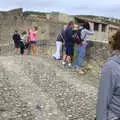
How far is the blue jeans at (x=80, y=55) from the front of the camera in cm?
1595

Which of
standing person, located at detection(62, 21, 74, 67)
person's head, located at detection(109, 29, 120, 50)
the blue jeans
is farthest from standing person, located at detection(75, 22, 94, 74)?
person's head, located at detection(109, 29, 120, 50)

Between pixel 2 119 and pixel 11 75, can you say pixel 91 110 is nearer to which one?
pixel 2 119

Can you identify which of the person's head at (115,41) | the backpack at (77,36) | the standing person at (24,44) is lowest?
the standing person at (24,44)

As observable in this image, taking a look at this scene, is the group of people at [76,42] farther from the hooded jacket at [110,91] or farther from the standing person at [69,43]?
the hooded jacket at [110,91]

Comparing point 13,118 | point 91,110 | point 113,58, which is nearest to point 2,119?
point 13,118

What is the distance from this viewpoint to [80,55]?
1606cm

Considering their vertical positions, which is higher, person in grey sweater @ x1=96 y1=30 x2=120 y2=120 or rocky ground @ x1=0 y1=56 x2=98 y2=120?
person in grey sweater @ x1=96 y1=30 x2=120 y2=120

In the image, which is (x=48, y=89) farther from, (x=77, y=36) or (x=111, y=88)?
(x=111, y=88)

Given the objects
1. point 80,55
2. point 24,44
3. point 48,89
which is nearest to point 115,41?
point 48,89

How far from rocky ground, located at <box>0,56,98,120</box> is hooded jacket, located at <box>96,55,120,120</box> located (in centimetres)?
562

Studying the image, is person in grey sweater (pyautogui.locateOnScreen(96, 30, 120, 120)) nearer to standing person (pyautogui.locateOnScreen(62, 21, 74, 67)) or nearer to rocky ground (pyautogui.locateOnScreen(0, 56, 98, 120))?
rocky ground (pyautogui.locateOnScreen(0, 56, 98, 120))

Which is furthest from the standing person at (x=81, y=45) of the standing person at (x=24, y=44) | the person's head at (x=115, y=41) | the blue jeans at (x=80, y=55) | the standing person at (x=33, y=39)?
the person's head at (x=115, y=41)

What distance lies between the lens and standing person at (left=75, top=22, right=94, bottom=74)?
15.5m

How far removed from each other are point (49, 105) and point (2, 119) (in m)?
1.53
